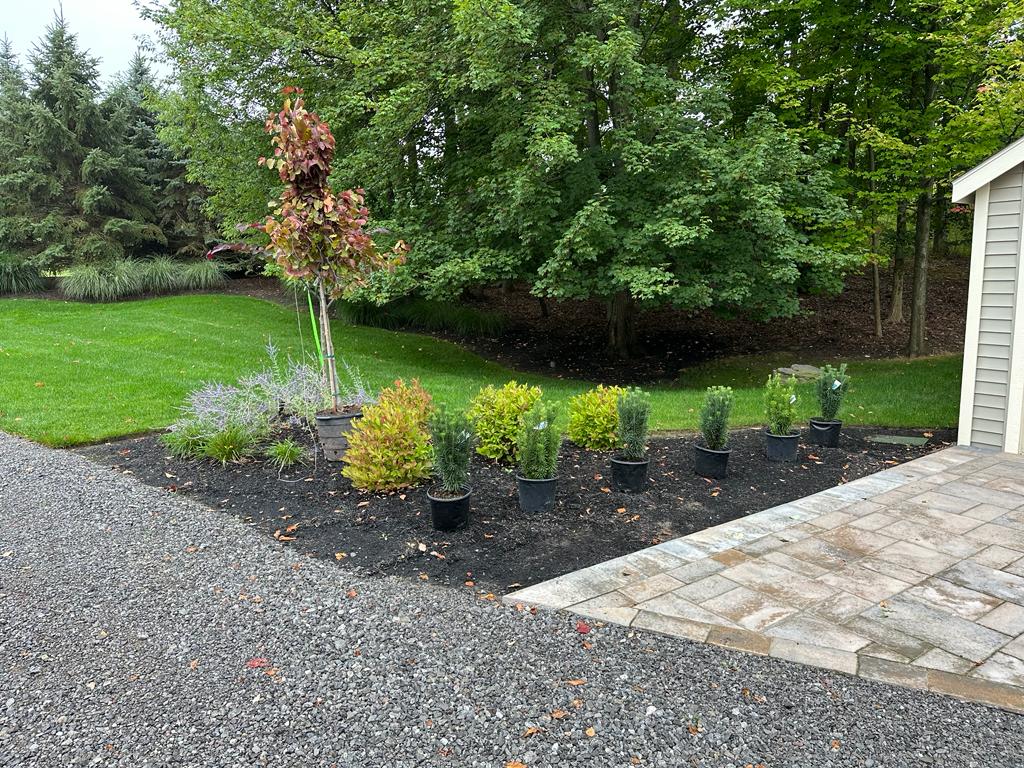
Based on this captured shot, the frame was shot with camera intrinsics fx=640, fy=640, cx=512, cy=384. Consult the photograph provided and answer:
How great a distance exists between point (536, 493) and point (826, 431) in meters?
3.00

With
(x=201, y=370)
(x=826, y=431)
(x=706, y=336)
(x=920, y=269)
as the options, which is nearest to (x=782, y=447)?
(x=826, y=431)

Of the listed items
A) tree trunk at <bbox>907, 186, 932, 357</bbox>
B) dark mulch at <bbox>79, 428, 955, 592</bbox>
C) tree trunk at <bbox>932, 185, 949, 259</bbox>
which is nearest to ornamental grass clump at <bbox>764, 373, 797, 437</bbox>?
dark mulch at <bbox>79, 428, 955, 592</bbox>

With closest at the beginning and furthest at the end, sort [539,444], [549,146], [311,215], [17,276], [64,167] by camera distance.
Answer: [539,444], [311,215], [549,146], [17,276], [64,167]

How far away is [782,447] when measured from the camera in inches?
196

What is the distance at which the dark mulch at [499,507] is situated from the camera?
3283 mm

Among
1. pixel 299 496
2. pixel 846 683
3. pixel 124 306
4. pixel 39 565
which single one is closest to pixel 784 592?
pixel 846 683

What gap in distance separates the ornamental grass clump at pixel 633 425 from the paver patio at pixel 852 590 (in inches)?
29.3

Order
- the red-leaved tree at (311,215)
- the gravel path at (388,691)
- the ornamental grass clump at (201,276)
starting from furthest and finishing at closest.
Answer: the ornamental grass clump at (201,276) → the red-leaved tree at (311,215) → the gravel path at (388,691)

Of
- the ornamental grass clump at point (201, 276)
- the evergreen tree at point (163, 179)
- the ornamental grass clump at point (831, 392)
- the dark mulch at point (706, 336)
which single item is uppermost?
the evergreen tree at point (163, 179)

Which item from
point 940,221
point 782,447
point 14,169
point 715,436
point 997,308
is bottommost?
point 782,447

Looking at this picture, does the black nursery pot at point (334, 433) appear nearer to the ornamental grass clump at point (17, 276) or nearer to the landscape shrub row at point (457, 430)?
the landscape shrub row at point (457, 430)

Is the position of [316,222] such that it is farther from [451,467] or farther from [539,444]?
[539,444]

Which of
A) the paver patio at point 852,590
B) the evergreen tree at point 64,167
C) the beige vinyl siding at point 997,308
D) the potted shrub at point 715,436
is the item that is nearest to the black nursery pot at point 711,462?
the potted shrub at point 715,436

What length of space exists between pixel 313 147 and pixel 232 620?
314cm
